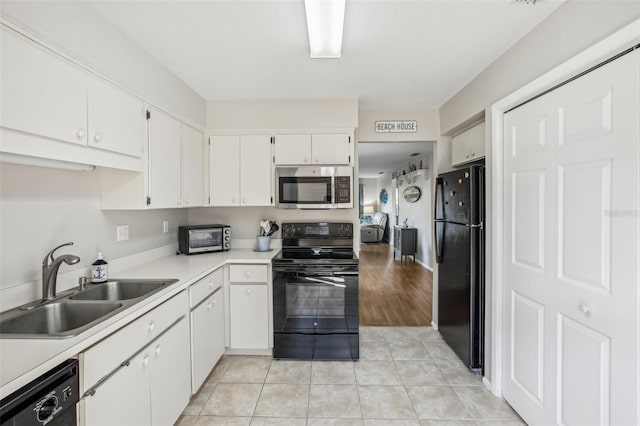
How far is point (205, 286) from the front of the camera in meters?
2.13

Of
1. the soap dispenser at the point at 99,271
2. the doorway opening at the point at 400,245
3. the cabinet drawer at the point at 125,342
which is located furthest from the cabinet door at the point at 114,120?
the doorway opening at the point at 400,245

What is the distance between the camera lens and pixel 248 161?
284cm

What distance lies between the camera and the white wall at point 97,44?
1201mm

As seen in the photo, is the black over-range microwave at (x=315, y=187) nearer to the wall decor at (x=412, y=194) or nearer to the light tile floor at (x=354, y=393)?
the light tile floor at (x=354, y=393)

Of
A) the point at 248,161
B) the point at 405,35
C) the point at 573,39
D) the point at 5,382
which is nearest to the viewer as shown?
the point at 5,382

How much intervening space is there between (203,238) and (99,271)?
106 centimetres

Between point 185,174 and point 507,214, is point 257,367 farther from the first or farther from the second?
point 507,214

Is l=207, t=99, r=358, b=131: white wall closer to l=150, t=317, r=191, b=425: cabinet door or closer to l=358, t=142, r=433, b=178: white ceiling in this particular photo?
l=150, t=317, r=191, b=425: cabinet door

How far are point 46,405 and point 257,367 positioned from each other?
5.65ft

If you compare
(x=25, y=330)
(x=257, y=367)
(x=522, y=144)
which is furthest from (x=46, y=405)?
(x=522, y=144)

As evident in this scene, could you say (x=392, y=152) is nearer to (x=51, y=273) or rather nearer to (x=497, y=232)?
(x=497, y=232)

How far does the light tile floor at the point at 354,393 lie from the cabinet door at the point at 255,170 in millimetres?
1520

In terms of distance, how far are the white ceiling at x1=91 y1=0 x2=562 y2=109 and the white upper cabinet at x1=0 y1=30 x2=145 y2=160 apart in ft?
1.58

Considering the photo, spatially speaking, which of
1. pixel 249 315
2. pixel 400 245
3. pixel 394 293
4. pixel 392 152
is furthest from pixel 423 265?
pixel 249 315
